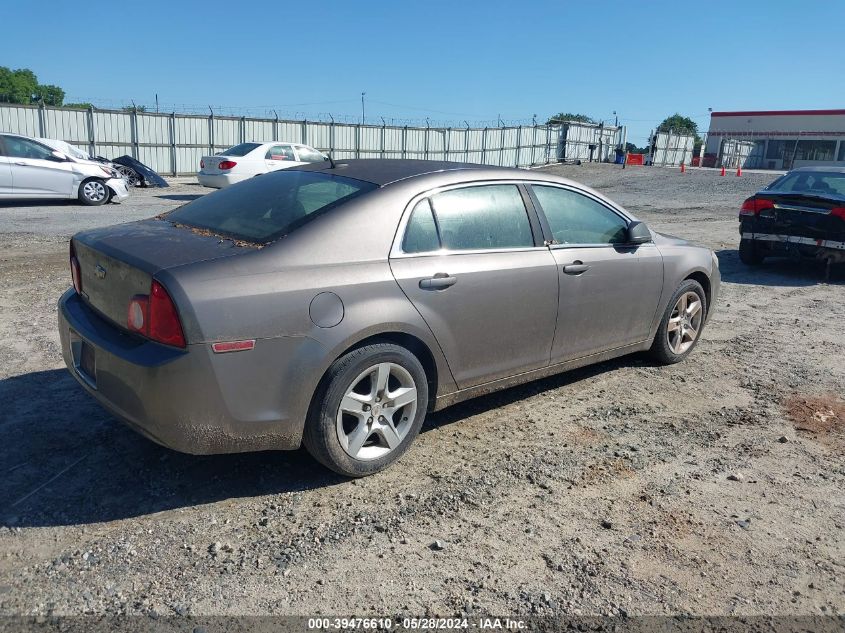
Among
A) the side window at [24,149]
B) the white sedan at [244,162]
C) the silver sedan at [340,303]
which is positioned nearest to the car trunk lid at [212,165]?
the white sedan at [244,162]

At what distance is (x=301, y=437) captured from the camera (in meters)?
3.46

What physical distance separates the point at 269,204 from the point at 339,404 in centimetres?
126

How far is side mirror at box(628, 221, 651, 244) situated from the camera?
4.99 meters

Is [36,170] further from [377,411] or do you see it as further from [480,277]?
[377,411]

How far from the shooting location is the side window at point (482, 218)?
4047 mm

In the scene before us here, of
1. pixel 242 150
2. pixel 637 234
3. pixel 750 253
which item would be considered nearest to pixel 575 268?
pixel 637 234

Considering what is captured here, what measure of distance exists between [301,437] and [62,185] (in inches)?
548

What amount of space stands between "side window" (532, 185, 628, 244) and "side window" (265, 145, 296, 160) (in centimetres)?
1440

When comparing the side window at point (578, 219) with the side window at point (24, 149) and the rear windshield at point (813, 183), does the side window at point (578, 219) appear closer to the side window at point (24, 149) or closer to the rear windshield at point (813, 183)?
the rear windshield at point (813, 183)

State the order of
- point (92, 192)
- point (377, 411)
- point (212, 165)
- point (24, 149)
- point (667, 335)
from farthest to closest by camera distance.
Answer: point (212, 165) → point (92, 192) → point (24, 149) → point (667, 335) → point (377, 411)

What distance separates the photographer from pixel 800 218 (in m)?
9.58

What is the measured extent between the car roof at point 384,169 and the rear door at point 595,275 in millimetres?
501

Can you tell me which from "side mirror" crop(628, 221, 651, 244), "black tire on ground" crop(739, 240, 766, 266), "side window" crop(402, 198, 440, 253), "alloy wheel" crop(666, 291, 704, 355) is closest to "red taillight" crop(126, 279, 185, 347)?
"side window" crop(402, 198, 440, 253)

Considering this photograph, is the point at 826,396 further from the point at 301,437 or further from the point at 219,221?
the point at 219,221
